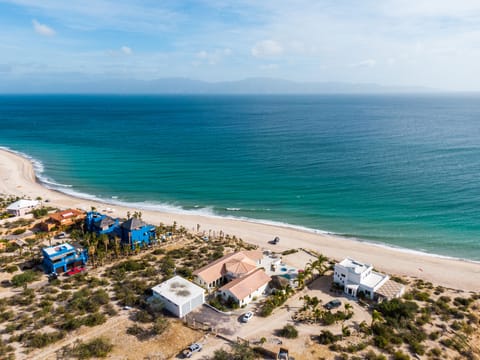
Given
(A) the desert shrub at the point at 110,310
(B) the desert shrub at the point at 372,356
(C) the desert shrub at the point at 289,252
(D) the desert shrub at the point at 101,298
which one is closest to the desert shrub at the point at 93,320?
(A) the desert shrub at the point at 110,310

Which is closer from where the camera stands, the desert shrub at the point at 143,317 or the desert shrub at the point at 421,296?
the desert shrub at the point at 143,317

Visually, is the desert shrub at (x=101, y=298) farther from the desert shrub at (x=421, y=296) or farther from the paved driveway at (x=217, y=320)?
the desert shrub at (x=421, y=296)

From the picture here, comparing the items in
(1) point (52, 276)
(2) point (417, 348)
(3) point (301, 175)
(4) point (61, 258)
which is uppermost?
(3) point (301, 175)

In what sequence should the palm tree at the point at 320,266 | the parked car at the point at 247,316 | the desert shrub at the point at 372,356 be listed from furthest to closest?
the palm tree at the point at 320,266 < the parked car at the point at 247,316 < the desert shrub at the point at 372,356

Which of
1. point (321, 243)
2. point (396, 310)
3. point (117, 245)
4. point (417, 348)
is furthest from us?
point (321, 243)

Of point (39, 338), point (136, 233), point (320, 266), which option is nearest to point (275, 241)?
point (320, 266)

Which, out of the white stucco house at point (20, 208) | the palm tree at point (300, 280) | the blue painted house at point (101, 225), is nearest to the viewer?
the palm tree at point (300, 280)

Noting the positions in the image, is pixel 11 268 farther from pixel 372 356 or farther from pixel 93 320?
pixel 372 356

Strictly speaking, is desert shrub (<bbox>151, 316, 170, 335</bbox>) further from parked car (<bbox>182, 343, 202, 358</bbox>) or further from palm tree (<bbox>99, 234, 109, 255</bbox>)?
palm tree (<bbox>99, 234, 109, 255</bbox>)
